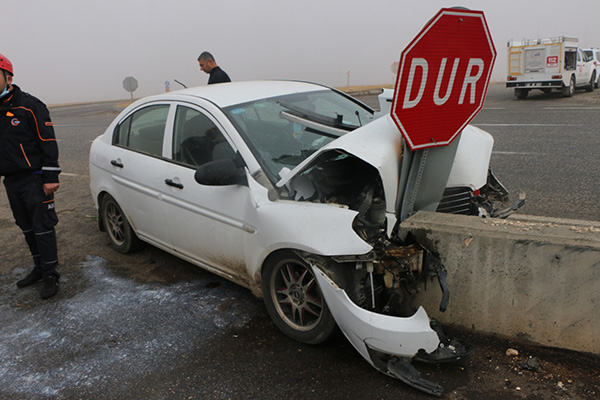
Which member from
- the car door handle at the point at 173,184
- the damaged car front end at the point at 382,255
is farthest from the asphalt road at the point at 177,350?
the car door handle at the point at 173,184

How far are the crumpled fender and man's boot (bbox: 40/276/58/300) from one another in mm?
2609

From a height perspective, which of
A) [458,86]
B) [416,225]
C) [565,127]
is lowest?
[565,127]

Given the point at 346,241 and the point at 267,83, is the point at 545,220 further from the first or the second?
the point at 267,83

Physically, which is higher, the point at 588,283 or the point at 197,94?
the point at 197,94

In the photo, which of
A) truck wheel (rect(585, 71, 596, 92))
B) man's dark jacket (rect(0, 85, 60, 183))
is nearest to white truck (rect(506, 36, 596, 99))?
truck wheel (rect(585, 71, 596, 92))

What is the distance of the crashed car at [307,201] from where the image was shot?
287 centimetres

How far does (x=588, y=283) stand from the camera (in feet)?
9.10

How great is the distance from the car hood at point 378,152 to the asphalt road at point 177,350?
1.02 m

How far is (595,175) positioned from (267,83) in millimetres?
4694

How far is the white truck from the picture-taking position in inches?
738

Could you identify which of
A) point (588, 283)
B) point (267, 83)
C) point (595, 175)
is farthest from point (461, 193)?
point (595, 175)

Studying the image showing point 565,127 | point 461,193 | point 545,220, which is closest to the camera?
point 461,193

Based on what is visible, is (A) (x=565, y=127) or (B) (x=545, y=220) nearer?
(B) (x=545, y=220)

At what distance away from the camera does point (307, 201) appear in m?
3.23
